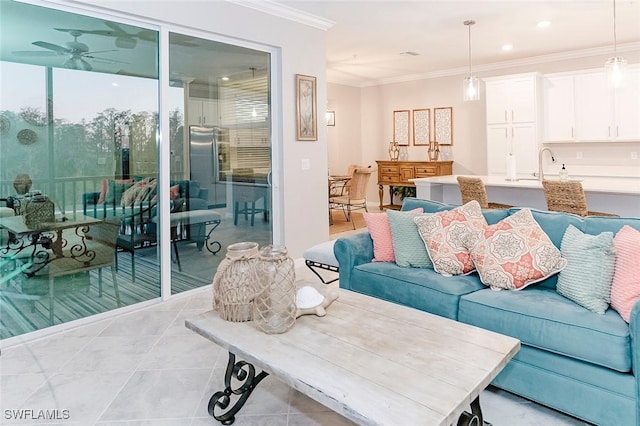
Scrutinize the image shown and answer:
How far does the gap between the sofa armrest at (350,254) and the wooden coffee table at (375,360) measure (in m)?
0.85

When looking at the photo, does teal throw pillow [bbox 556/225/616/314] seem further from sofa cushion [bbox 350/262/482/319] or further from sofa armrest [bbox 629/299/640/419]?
sofa cushion [bbox 350/262/482/319]

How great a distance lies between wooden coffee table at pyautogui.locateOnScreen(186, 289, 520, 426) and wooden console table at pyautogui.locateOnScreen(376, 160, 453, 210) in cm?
618

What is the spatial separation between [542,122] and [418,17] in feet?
10.3

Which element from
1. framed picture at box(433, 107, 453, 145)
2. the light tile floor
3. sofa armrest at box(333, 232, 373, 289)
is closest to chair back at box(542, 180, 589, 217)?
sofa armrest at box(333, 232, 373, 289)

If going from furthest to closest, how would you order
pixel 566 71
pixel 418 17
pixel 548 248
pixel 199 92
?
pixel 566 71 < pixel 418 17 < pixel 199 92 < pixel 548 248

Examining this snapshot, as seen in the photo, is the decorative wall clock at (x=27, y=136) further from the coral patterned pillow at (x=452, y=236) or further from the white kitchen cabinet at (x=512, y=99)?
the white kitchen cabinet at (x=512, y=99)

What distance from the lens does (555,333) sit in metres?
1.96

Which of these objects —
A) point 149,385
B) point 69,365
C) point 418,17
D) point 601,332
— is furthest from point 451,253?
point 418,17

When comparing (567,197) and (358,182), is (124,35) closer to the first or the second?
(567,197)

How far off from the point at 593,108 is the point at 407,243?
512 centimetres

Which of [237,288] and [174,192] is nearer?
[237,288]

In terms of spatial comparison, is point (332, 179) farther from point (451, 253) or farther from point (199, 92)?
point (451, 253)

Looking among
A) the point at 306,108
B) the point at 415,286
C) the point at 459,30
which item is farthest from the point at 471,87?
the point at 415,286

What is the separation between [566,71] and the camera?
675cm
